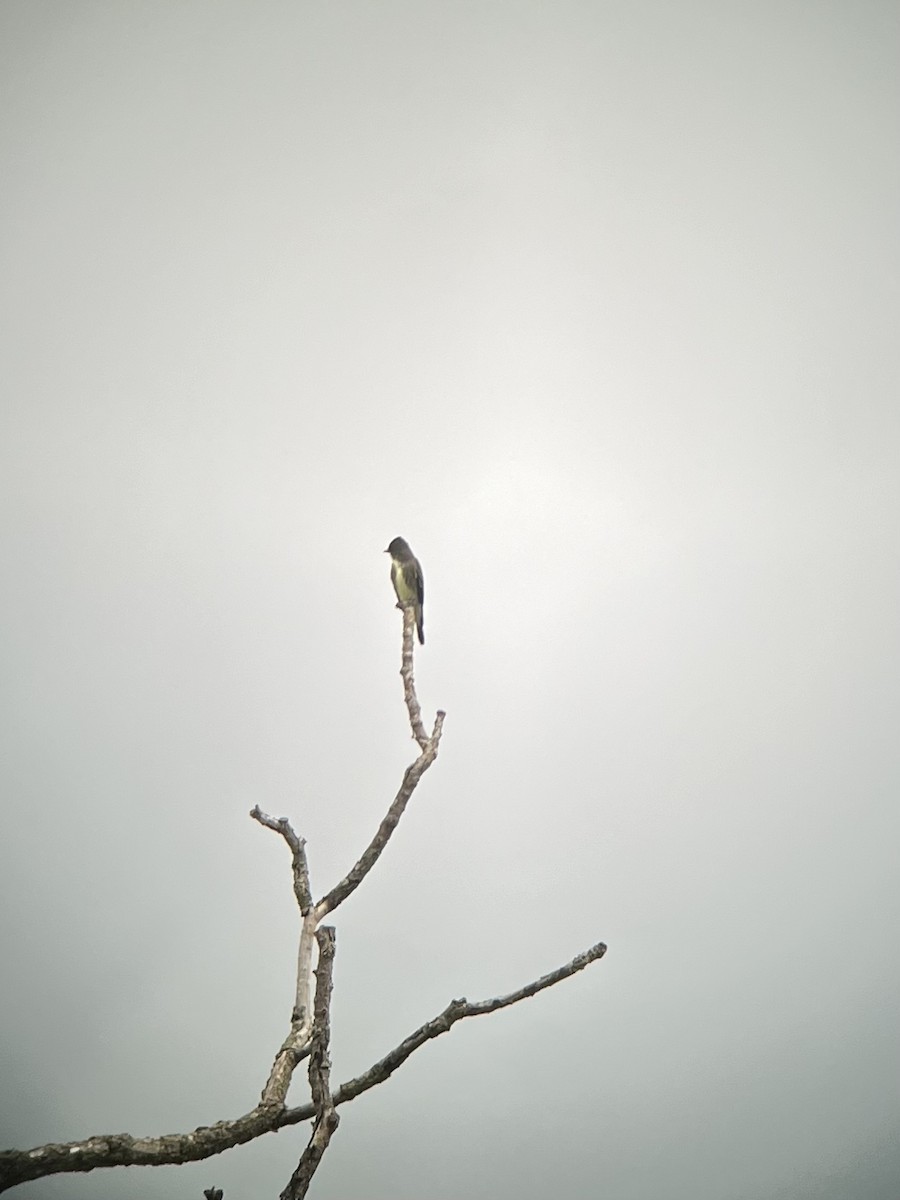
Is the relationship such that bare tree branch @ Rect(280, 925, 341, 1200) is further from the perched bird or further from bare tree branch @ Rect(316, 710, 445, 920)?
the perched bird

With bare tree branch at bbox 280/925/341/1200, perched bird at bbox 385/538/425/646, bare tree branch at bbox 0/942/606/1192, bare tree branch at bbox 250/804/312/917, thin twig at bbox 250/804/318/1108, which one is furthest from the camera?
perched bird at bbox 385/538/425/646

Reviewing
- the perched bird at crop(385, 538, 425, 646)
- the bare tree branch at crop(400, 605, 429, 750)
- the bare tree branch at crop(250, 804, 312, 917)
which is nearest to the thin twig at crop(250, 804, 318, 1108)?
the bare tree branch at crop(250, 804, 312, 917)

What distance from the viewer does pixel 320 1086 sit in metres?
2.06

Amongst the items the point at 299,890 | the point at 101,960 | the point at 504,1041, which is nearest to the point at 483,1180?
the point at 504,1041

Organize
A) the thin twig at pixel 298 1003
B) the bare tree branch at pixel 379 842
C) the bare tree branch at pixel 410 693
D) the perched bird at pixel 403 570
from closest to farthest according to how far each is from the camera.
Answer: the thin twig at pixel 298 1003
the bare tree branch at pixel 379 842
the bare tree branch at pixel 410 693
the perched bird at pixel 403 570

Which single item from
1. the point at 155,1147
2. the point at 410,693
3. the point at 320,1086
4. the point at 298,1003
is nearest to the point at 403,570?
the point at 410,693

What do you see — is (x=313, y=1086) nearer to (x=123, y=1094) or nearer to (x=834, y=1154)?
(x=123, y=1094)

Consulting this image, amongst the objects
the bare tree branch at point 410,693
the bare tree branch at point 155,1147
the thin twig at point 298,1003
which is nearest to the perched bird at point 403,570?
the bare tree branch at point 410,693

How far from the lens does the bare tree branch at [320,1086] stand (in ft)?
6.14

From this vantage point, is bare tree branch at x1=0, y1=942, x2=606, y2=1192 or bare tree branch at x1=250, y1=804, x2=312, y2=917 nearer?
bare tree branch at x1=0, y1=942, x2=606, y2=1192

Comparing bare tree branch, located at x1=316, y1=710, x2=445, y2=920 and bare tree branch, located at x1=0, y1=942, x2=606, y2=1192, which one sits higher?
bare tree branch, located at x1=316, y1=710, x2=445, y2=920

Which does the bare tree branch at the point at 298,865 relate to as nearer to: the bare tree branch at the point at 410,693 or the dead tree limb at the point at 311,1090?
the dead tree limb at the point at 311,1090

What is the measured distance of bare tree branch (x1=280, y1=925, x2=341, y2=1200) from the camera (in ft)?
6.14

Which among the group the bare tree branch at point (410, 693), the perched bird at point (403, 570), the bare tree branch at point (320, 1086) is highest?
the perched bird at point (403, 570)
